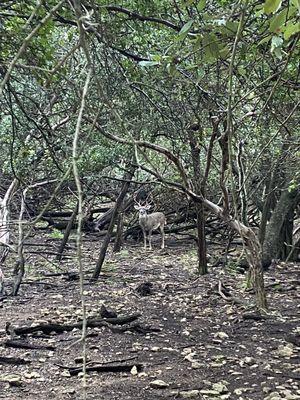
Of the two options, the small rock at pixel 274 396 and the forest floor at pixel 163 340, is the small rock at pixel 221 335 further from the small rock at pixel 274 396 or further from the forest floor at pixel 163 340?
the small rock at pixel 274 396

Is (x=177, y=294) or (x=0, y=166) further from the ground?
(x=0, y=166)

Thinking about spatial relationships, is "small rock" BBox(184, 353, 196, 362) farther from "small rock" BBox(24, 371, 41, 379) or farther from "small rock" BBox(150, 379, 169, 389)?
"small rock" BBox(24, 371, 41, 379)

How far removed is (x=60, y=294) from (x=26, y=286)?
34.1 inches

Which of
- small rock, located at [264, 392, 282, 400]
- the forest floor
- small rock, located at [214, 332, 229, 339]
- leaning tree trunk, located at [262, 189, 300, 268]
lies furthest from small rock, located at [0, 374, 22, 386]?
leaning tree trunk, located at [262, 189, 300, 268]

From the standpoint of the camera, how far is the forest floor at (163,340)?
175 inches

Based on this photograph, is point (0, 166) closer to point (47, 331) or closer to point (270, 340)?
point (47, 331)

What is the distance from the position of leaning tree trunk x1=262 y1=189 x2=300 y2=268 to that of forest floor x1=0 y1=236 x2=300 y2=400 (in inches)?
42.1

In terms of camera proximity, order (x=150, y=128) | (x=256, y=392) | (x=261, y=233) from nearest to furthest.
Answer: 1. (x=256, y=392)
2. (x=150, y=128)
3. (x=261, y=233)

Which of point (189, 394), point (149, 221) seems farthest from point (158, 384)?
point (149, 221)

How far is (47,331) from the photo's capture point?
6109 mm

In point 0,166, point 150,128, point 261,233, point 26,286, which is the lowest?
point 26,286

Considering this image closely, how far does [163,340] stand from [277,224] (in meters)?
5.98

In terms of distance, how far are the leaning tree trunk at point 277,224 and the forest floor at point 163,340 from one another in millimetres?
1070

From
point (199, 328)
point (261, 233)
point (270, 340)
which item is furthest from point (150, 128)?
point (261, 233)
